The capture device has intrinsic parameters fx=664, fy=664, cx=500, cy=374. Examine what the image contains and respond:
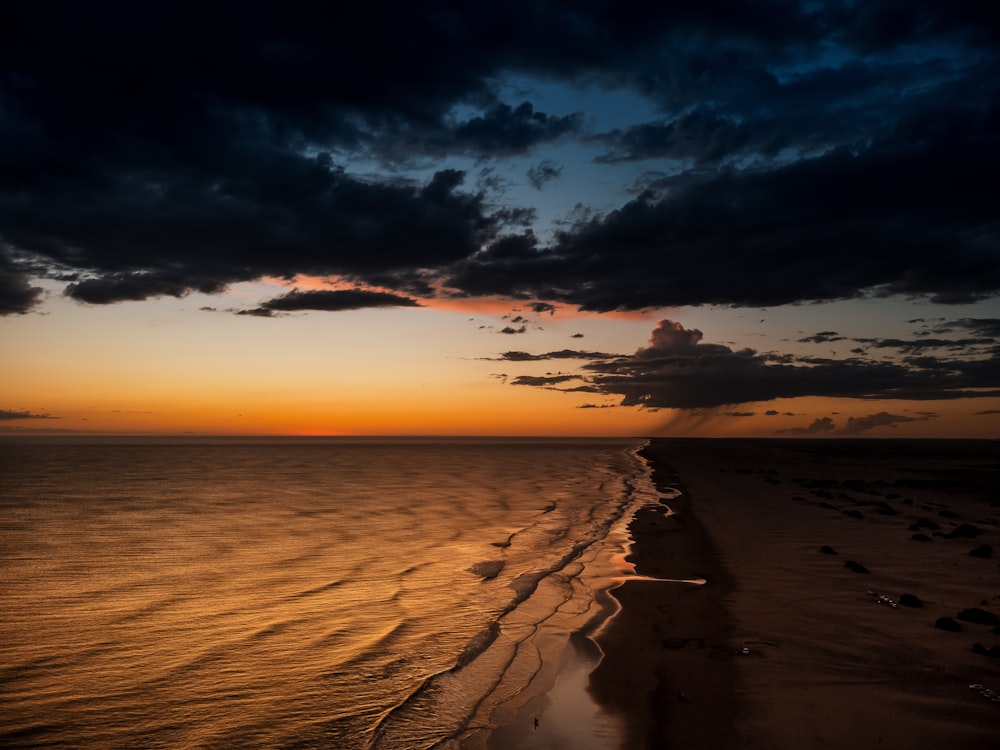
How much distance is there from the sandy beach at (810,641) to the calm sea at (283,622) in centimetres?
200

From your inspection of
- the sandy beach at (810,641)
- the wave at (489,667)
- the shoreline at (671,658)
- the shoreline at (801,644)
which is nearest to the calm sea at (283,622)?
the wave at (489,667)

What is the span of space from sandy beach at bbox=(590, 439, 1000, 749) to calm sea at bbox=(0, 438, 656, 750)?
78.7 inches

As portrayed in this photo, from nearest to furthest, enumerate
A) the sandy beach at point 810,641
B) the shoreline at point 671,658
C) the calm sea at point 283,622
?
1. the sandy beach at point 810,641
2. the shoreline at point 671,658
3. the calm sea at point 283,622

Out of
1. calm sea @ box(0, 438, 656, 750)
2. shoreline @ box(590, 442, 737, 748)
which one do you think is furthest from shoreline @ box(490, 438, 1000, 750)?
calm sea @ box(0, 438, 656, 750)

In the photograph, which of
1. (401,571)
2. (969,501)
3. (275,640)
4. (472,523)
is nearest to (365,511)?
(472,523)

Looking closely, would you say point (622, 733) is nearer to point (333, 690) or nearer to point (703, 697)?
point (703, 697)

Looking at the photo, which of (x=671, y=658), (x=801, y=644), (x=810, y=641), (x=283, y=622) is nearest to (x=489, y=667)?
(x=671, y=658)

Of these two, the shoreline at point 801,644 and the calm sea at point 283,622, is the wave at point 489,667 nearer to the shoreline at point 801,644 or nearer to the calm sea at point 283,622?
the calm sea at point 283,622

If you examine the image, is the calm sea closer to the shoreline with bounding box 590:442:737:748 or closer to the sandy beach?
the shoreline with bounding box 590:442:737:748

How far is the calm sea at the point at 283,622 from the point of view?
9.64 metres

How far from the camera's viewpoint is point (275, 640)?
13469mm

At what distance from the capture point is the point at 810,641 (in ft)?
40.0

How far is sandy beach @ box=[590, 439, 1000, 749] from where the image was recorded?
344 inches

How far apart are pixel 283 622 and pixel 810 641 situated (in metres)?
10.9
